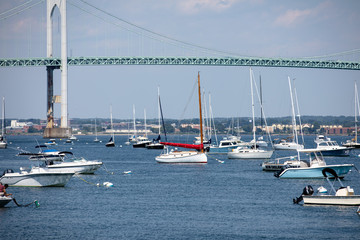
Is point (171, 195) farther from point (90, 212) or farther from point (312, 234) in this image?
point (312, 234)

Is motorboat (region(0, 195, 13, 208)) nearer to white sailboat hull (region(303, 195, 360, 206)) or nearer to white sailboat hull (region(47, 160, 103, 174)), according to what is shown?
white sailboat hull (region(47, 160, 103, 174))

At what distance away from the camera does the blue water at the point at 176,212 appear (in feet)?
78.9

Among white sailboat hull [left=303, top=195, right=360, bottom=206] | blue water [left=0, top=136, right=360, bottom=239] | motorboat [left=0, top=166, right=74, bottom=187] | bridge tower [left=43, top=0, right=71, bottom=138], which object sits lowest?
blue water [left=0, top=136, right=360, bottom=239]

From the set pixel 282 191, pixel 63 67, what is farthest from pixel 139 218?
pixel 63 67

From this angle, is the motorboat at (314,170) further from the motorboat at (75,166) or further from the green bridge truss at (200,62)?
the green bridge truss at (200,62)

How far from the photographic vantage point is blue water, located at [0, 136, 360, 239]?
24.1m

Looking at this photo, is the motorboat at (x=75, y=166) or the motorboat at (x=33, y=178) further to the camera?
the motorboat at (x=75, y=166)

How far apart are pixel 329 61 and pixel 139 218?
4129 inches

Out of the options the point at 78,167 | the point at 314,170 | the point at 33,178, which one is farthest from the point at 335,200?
the point at 78,167

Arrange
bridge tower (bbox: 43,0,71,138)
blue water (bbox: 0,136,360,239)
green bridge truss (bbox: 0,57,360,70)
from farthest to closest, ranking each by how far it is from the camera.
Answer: green bridge truss (bbox: 0,57,360,70) < bridge tower (bbox: 43,0,71,138) < blue water (bbox: 0,136,360,239)

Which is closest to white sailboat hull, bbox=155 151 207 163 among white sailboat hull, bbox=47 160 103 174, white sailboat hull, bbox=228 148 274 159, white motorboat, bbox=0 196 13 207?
white sailboat hull, bbox=228 148 274 159

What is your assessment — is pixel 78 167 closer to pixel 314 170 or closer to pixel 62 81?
pixel 314 170

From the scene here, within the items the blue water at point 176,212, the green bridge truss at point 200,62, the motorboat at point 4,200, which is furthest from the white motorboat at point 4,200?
the green bridge truss at point 200,62

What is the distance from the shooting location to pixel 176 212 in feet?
94.1
